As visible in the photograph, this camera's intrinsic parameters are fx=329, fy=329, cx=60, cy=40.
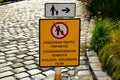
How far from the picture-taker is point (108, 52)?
6039mm

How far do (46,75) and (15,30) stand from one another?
5.26 metres

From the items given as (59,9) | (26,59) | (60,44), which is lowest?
(26,59)

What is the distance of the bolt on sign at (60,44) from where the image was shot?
4.54 metres

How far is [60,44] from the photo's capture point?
4590 millimetres

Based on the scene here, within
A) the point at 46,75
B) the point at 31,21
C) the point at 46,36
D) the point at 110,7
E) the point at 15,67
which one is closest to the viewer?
the point at 46,36

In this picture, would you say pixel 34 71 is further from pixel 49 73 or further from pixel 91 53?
pixel 91 53

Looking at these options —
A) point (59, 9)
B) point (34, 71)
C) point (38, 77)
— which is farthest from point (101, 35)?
point (59, 9)

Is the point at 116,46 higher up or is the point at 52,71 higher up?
the point at 116,46

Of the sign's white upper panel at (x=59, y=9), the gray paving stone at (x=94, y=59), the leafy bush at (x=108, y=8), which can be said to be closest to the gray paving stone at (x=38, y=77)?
the gray paving stone at (x=94, y=59)

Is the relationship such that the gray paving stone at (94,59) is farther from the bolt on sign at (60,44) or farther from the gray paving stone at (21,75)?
the bolt on sign at (60,44)

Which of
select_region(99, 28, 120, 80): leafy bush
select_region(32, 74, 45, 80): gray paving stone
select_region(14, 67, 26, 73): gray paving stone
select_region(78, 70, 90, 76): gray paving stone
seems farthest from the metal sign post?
select_region(14, 67, 26, 73): gray paving stone

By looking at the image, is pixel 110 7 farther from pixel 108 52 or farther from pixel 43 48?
pixel 43 48

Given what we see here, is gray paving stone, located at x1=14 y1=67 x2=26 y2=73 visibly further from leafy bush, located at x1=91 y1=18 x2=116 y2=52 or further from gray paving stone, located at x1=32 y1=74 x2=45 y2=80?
leafy bush, located at x1=91 y1=18 x2=116 y2=52

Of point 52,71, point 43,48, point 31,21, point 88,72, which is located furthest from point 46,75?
point 31,21
